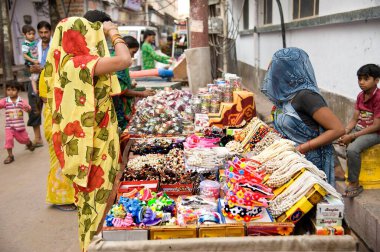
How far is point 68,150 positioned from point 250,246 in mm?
1299

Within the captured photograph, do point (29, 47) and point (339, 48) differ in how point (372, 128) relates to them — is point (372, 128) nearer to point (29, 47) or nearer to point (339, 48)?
point (339, 48)

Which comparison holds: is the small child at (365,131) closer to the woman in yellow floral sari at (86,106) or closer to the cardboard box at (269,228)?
the cardboard box at (269,228)

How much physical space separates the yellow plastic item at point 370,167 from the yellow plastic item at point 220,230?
2320 mm

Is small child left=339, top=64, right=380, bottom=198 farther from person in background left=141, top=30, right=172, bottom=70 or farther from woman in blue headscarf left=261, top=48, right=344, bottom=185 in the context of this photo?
person in background left=141, top=30, right=172, bottom=70

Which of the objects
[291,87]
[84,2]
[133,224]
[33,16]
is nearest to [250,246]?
[133,224]

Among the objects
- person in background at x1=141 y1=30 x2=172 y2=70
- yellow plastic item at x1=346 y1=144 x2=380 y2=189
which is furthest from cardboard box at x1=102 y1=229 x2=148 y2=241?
person in background at x1=141 y1=30 x2=172 y2=70

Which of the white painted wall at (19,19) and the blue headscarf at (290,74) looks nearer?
the blue headscarf at (290,74)

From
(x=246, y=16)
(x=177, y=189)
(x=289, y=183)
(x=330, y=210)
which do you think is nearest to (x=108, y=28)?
(x=177, y=189)

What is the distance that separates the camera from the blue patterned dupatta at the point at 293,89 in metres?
2.51

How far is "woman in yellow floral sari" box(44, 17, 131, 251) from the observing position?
7.78 ft

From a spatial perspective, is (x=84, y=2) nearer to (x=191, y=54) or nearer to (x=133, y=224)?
(x=191, y=54)

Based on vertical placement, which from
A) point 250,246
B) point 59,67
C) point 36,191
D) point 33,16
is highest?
point 33,16

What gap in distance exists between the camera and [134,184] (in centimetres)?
246

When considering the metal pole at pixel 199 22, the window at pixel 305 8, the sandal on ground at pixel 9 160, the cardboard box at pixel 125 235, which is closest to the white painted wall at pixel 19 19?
the metal pole at pixel 199 22
